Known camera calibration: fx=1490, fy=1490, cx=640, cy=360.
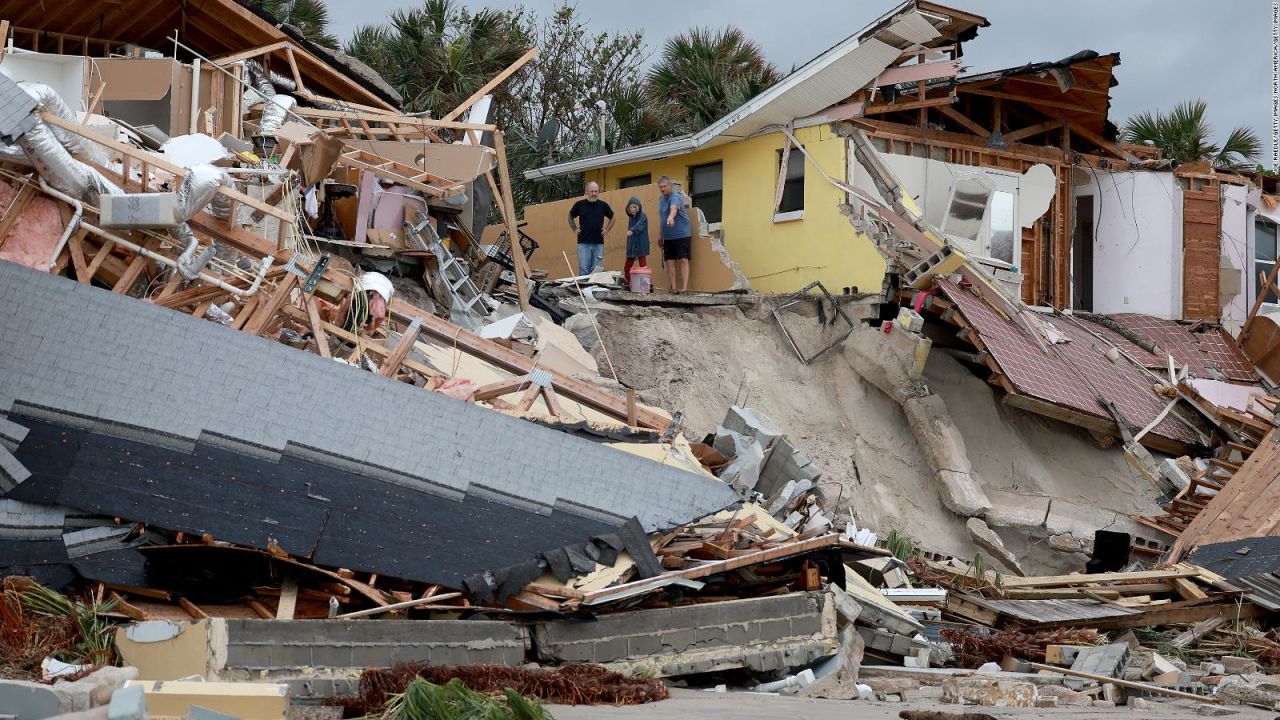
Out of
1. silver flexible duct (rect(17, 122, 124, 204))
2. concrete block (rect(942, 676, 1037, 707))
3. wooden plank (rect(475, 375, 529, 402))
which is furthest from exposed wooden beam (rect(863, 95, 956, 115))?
silver flexible duct (rect(17, 122, 124, 204))

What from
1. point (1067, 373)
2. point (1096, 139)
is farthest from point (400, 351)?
point (1096, 139)

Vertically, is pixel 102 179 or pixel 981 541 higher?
pixel 102 179

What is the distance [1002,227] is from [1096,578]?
7500mm

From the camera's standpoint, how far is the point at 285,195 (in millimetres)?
13562

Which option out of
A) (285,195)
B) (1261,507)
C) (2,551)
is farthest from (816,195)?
(2,551)

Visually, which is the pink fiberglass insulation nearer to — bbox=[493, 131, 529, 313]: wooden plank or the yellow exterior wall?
bbox=[493, 131, 529, 313]: wooden plank

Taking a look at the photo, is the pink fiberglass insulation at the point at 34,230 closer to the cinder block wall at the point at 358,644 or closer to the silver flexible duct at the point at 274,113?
the cinder block wall at the point at 358,644

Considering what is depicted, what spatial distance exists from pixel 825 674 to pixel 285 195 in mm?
6491

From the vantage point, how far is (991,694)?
1046 centimetres

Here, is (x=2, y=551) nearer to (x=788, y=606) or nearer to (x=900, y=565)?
(x=788, y=606)

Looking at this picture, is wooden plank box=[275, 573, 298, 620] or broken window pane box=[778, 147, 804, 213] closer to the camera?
wooden plank box=[275, 573, 298, 620]

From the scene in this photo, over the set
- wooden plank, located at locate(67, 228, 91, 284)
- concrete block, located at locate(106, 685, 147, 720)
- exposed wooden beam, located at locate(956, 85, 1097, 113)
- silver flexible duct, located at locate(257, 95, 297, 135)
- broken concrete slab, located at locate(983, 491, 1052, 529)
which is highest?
exposed wooden beam, located at locate(956, 85, 1097, 113)

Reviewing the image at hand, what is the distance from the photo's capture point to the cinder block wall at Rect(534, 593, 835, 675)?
10.4 m

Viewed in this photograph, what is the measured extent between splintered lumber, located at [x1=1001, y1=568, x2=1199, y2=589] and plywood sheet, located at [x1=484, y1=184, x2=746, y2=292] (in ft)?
22.9
